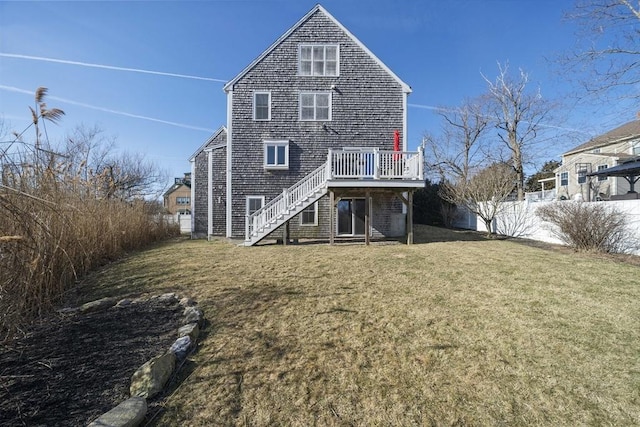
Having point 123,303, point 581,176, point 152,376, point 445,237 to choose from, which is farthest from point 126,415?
point 581,176

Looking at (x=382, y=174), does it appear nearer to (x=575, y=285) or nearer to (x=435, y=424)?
(x=575, y=285)

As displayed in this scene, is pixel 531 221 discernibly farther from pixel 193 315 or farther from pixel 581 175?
pixel 581 175

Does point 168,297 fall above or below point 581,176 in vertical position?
below

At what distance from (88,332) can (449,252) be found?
28.3ft

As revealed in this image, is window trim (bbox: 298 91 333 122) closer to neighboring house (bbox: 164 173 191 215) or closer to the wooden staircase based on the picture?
the wooden staircase

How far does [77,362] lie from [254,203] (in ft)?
35.1

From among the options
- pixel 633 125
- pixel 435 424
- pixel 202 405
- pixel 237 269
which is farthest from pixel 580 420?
pixel 633 125

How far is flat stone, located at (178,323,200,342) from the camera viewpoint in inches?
133

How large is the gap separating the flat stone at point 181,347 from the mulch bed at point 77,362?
0.12 metres

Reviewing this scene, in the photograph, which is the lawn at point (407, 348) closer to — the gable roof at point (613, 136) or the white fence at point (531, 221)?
the white fence at point (531, 221)

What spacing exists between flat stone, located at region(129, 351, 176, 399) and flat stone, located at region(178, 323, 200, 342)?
54 cm

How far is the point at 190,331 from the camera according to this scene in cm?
343

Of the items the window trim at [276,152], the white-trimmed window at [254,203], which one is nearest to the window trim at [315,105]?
the window trim at [276,152]

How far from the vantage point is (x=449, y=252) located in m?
8.94
